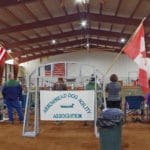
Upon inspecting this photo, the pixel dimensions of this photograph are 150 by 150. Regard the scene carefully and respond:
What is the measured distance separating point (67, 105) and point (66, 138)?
2.22 ft

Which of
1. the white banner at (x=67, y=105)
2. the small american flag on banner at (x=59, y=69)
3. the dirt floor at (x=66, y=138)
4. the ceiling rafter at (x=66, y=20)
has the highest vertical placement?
the ceiling rafter at (x=66, y=20)

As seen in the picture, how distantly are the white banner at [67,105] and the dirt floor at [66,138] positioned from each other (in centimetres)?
41

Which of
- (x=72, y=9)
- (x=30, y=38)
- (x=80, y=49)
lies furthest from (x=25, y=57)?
(x=72, y=9)

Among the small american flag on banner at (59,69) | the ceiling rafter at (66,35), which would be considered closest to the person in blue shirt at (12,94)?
the ceiling rafter at (66,35)

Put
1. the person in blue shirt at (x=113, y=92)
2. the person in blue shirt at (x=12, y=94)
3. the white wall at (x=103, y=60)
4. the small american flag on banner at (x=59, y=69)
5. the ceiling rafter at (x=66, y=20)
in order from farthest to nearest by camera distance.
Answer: the white wall at (x=103, y=60)
the small american flag on banner at (x=59, y=69)
the ceiling rafter at (x=66, y=20)
the person in blue shirt at (x=12, y=94)
the person in blue shirt at (x=113, y=92)

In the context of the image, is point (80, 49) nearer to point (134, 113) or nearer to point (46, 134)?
point (134, 113)

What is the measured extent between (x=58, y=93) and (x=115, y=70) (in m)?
19.7

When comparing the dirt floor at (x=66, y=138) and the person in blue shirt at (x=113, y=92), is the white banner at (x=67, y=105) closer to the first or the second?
the dirt floor at (x=66, y=138)

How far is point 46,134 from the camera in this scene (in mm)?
7062

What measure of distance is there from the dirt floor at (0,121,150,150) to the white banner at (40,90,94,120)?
1.35 ft

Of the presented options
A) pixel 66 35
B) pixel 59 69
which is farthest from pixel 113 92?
pixel 59 69

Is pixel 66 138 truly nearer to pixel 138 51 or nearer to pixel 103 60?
pixel 138 51

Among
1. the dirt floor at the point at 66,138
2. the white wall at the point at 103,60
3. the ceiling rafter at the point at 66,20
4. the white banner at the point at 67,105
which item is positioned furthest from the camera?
the white wall at the point at 103,60

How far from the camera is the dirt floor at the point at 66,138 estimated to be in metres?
5.70
